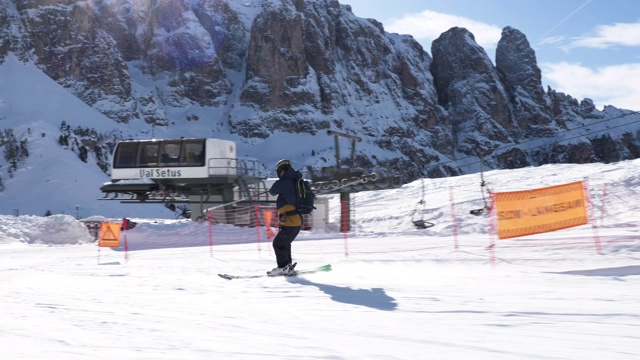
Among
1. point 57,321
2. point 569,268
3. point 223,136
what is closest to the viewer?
point 57,321

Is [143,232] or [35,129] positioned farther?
[35,129]

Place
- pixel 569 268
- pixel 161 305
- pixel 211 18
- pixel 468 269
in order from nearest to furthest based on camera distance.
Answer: pixel 161 305 < pixel 569 268 < pixel 468 269 < pixel 211 18

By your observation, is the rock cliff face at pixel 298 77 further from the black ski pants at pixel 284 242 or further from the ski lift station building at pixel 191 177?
the black ski pants at pixel 284 242

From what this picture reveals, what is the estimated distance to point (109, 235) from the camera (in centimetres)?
1717

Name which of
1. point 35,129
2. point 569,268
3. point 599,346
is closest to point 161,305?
point 599,346

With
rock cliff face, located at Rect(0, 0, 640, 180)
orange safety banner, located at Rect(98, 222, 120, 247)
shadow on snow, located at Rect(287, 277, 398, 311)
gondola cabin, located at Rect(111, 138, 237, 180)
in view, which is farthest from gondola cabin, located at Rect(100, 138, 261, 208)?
rock cliff face, located at Rect(0, 0, 640, 180)

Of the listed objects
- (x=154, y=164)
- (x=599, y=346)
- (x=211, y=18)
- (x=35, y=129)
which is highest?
(x=211, y=18)

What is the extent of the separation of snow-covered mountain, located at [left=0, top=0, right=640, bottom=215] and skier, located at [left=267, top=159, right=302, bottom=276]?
9604cm

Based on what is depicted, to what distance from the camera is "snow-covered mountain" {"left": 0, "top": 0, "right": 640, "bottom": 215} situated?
129 metres

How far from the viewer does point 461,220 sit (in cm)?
2592

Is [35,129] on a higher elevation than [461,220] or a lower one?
higher

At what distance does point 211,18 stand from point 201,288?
171741 mm

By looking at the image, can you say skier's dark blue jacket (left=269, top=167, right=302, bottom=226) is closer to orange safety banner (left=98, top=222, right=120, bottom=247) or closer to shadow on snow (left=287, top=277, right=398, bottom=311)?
shadow on snow (left=287, top=277, right=398, bottom=311)

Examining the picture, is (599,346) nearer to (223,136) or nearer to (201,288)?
(201,288)
